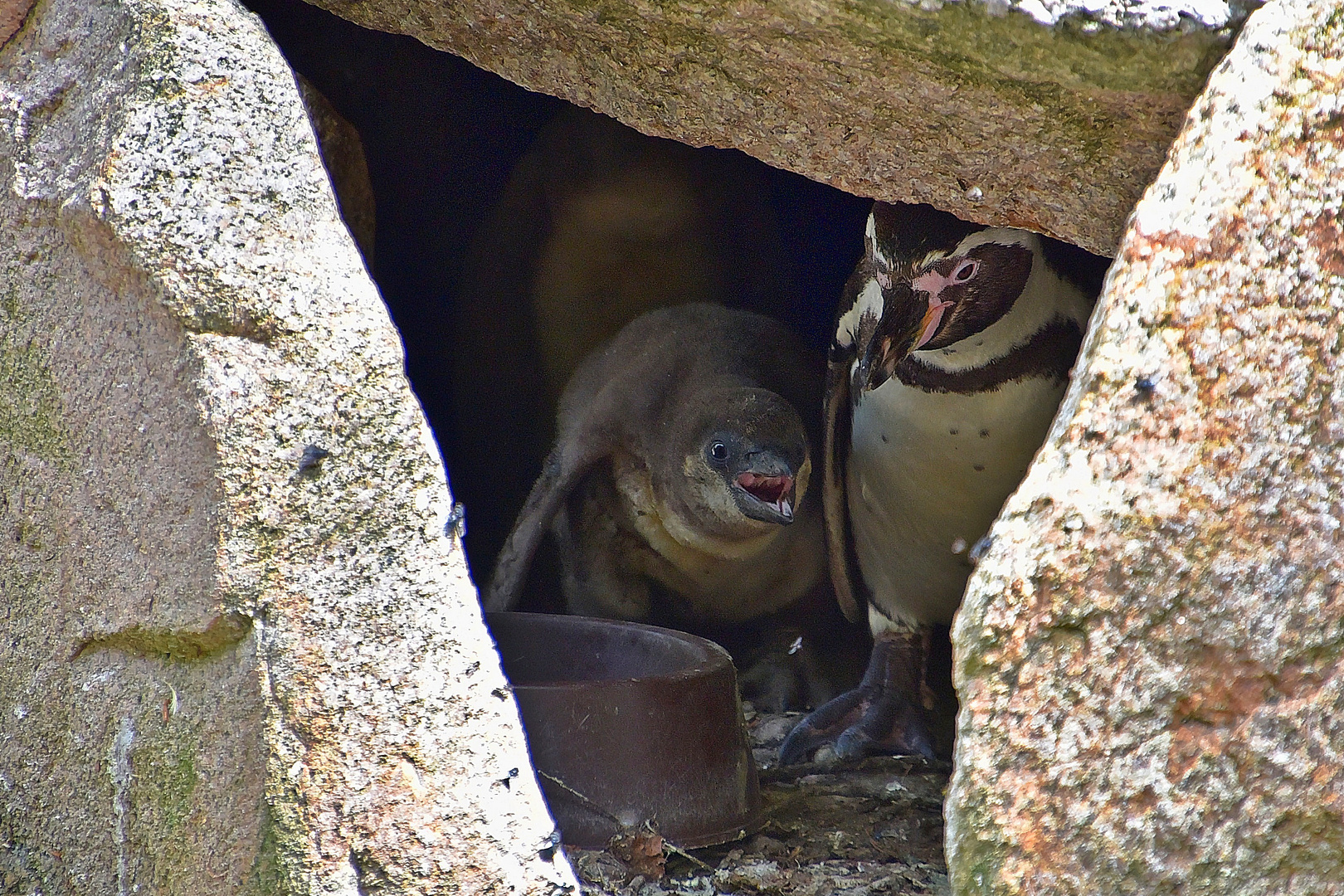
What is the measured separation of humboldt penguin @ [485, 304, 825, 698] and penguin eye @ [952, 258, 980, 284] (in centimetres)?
55

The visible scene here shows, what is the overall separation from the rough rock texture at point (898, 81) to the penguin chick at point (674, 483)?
1.06 metres

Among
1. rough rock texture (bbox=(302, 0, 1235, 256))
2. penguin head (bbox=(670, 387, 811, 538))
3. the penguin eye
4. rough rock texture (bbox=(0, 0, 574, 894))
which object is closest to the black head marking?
the penguin eye

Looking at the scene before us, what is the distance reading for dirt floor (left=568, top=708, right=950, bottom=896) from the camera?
1796mm

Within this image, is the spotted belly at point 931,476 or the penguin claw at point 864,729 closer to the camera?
the spotted belly at point 931,476

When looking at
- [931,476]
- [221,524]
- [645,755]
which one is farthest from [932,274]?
[221,524]

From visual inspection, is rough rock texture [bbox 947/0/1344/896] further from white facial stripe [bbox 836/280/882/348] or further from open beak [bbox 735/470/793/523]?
open beak [bbox 735/470/793/523]

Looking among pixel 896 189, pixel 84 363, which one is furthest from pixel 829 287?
pixel 84 363

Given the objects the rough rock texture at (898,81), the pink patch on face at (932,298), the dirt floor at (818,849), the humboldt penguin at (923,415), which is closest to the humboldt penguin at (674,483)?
the humboldt penguin at (923,415)

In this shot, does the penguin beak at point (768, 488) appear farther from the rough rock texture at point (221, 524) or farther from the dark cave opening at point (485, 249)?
the rough rock texture at point (221, 524)

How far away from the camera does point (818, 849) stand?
1.95 metres

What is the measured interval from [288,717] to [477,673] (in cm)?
19

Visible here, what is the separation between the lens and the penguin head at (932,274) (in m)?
2.00

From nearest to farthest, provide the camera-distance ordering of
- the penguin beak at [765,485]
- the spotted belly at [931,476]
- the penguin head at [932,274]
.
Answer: the penguin head at [932,274] → the spotted belly at [931,476] → the penguin beak at [765,485]

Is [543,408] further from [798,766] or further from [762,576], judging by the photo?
[798,766]
